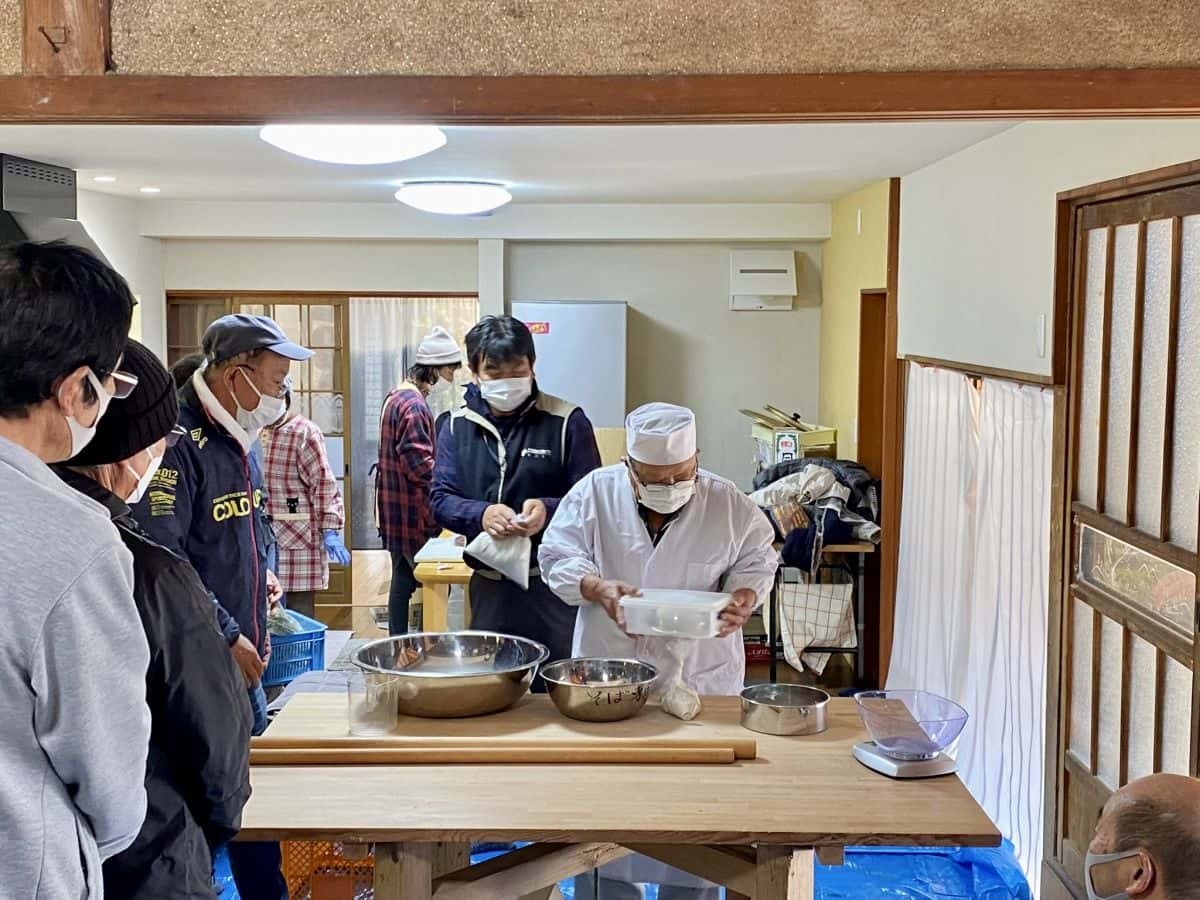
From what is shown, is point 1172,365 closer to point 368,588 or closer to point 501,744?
point 501,744

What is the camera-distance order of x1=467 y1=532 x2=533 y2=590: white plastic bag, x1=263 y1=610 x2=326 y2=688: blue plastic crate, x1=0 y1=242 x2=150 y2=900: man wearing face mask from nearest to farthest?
x1=0 y1=242 x2=150 y2=900: man wearing face mask → x1=467 y1=532 x2=533 y2=590: white plastic bag → x1=263 y1=610 x2=326 y2=688: blue plastic crate

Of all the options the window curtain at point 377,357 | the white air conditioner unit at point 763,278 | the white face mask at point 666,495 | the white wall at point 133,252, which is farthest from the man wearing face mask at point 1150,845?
the window curtain at point 377,357

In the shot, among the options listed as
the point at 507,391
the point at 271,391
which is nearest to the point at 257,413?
the point at 271,391

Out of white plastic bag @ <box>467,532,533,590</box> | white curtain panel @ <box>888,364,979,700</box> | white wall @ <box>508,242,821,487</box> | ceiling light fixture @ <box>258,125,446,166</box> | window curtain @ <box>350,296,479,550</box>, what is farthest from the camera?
window curtain @ <box>350,296,479,550</box>

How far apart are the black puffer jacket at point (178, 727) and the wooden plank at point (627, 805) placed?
39 centimetres

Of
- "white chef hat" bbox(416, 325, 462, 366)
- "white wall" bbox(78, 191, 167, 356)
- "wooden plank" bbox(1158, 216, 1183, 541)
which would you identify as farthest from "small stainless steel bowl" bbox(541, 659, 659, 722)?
"white wall" bbox(78, 191, 167, 356)

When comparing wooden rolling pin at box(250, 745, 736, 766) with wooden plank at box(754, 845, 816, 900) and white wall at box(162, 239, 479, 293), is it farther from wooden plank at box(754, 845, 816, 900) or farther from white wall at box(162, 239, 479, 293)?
white wall at box(162, 239, 479, 293)

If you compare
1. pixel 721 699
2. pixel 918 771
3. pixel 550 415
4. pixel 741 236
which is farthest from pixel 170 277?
pixel 918 771

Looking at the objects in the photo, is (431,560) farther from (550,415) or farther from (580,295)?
(580,295)

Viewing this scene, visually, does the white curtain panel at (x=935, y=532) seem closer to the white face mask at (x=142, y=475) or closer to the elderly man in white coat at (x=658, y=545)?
the elderly man in white coat at (x=658, y=545)

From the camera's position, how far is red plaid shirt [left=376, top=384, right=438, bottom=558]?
197 inches

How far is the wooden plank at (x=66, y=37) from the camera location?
5.15 feet

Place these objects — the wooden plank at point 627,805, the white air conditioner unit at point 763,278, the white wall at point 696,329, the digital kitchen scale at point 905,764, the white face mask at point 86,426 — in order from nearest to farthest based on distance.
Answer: the white face mask at point 86,426 → the wooden plank at point 627,805 → the digital kitchen scale at point 905,764 → the white air conditioner unit at point 763,278 → the white wall at point 696,329

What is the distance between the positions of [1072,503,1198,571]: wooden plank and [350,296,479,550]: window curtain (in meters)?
4.72
